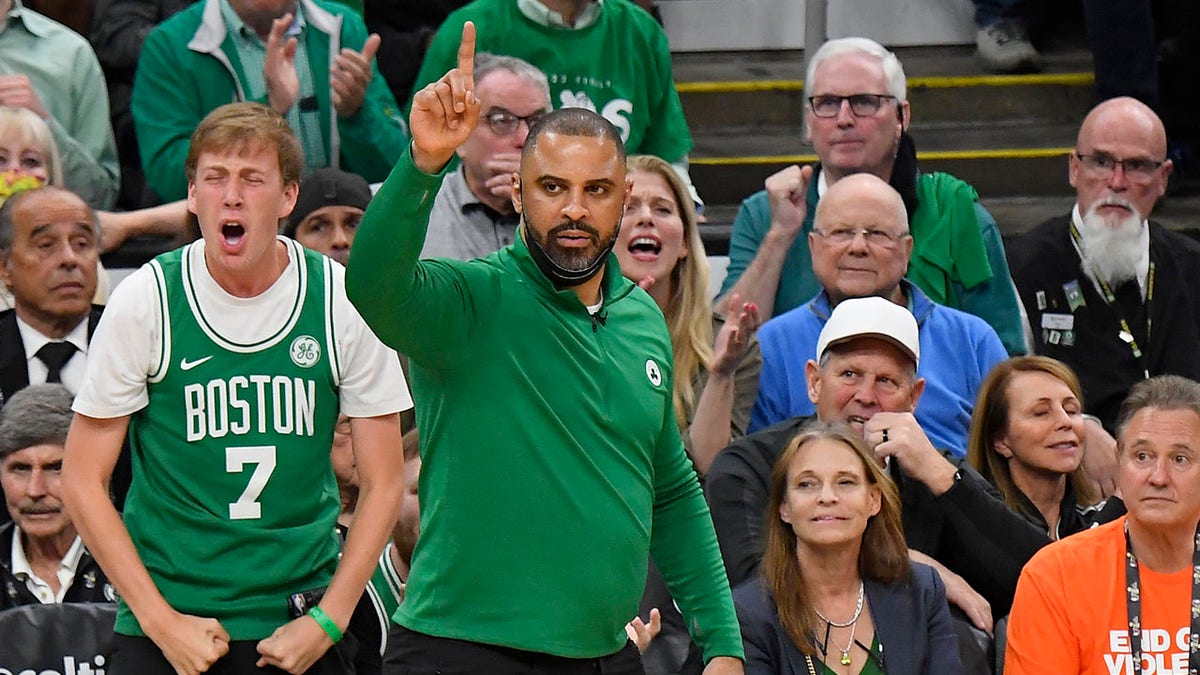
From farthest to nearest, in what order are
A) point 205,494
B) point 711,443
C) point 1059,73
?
point 1059,73
point 711,443
point 205,494

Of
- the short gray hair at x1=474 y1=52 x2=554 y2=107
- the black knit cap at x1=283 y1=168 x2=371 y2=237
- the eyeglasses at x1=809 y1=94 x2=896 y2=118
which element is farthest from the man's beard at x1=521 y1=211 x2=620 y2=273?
the eyeglasses at x1=809 y1=94 x2=896 y2=118

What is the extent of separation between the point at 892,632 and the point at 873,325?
92cm

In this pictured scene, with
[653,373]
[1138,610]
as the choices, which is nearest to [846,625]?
[1138,610]

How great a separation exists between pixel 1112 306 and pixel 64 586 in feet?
11.7

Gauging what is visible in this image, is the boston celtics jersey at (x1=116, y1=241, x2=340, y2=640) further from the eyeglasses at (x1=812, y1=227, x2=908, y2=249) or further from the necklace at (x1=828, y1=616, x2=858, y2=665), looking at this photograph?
the eyeglasses at (x1=812, y1=227, x2=908, y2=249)

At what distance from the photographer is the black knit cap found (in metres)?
5.70

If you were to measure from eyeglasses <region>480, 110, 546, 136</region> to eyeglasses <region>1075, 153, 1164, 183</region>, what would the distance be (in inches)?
79.3

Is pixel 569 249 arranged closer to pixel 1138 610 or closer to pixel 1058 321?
pixel 1138 610

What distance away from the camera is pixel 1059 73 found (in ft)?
27.3

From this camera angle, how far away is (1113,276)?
634 cm

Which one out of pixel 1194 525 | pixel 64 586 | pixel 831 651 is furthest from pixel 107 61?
pixel 1194 525

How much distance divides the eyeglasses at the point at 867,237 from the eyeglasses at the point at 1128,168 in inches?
49.4

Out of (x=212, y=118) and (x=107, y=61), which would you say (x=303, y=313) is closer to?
(x=212, y=118)

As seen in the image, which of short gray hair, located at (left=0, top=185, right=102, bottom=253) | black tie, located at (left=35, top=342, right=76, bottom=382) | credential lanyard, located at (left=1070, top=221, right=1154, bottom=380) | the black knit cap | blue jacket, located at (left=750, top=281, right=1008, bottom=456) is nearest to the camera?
black tie, located at (left=35, top=342, right=76, bottom=382)
